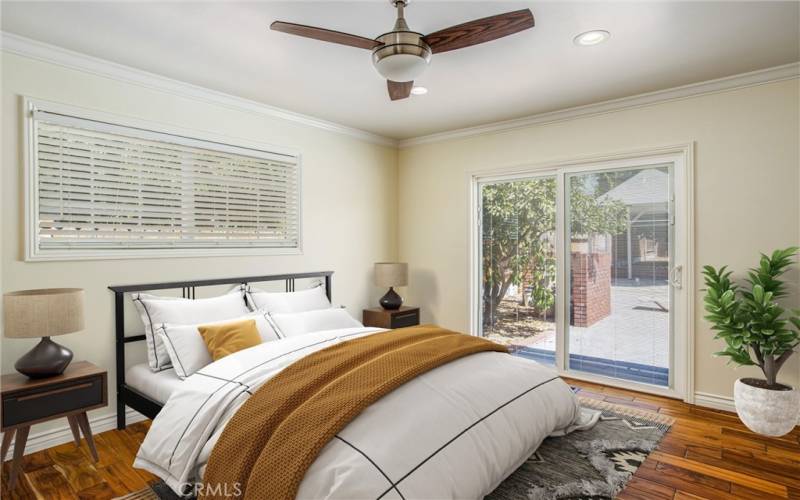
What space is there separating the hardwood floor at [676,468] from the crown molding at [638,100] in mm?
2503

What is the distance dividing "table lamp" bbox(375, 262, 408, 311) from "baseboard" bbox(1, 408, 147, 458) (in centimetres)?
245

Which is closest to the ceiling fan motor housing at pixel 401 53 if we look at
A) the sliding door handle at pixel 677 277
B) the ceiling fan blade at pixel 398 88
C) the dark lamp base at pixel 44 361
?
the ceiling fan blade at pixel 398 88

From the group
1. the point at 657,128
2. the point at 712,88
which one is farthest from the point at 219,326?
the point at 712,88

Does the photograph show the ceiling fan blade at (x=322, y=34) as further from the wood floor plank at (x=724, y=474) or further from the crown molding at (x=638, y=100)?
the wood floor plank at (x=724, y=474)

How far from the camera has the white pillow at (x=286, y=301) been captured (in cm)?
372

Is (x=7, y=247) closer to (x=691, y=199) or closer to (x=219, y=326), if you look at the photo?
(x=219, y=326)

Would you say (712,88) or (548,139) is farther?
(548,139)

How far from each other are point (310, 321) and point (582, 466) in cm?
209

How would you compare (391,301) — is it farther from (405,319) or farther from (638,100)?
(638,100)

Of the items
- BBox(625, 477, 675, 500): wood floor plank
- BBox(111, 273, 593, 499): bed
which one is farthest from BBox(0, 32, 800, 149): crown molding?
BBox(625, 477, 675, 500): wood floor plank

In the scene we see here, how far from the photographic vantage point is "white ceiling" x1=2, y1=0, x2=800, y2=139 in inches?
96.7

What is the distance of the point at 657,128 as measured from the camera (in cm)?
381

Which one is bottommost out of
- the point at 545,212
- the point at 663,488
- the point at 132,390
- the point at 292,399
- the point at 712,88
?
the point at 663,488

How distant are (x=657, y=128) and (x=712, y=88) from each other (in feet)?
1.49
